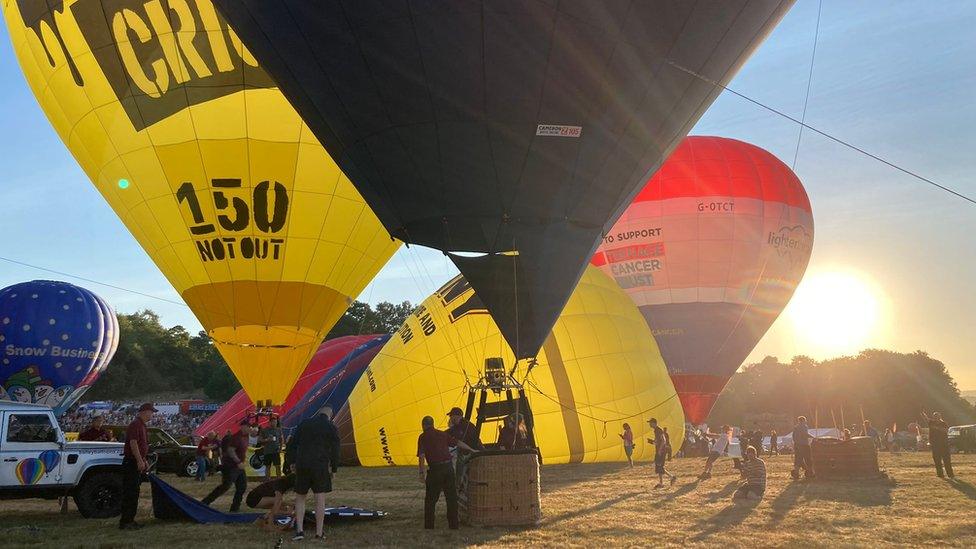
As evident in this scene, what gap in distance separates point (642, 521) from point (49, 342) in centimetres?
2473

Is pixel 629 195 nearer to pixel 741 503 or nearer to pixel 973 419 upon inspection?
pixel 741 503

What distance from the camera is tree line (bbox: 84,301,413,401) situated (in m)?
68.6

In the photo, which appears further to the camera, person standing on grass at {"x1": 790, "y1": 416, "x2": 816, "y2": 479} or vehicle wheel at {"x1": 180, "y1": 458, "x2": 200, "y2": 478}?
vehicle wheel at {"x1": 180, "y1": 458, "x2": 200, "y2": 478}

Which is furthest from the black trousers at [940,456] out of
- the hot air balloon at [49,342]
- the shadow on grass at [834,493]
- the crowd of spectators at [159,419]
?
the crowd of spectators at [159,419]

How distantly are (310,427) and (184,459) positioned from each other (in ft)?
41.4

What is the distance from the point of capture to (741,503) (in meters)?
9.39

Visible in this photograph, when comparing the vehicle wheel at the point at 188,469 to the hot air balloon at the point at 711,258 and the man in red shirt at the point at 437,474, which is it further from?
the hot air balloon at the point at 711,258

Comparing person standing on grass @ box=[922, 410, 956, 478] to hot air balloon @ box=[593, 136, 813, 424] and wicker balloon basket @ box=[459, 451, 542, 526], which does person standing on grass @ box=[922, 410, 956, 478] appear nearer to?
wicker balloon basket @ box=[459, 451, 542, 526]

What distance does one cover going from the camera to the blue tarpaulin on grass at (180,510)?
8.07 metres

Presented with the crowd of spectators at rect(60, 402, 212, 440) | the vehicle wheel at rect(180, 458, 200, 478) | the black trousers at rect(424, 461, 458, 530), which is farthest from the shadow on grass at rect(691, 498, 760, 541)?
the crowd of spectators at rect(60, 402, 212, 440)

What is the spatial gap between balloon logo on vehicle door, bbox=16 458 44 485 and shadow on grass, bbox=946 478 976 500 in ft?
37.5

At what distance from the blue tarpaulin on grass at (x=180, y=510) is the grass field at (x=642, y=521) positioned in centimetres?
15

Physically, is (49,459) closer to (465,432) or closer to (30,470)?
(30,470)

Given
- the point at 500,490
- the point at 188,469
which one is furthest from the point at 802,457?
the point at 188,469
